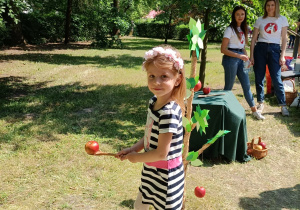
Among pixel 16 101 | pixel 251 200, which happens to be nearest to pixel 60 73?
pixel 16 101

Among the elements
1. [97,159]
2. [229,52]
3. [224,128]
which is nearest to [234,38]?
[229,52]

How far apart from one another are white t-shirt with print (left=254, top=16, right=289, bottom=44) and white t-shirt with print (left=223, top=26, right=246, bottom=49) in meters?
0.54

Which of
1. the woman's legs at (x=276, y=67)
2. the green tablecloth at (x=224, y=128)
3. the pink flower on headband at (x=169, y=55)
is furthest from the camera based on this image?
the woman's legs at (x=276, y=67)

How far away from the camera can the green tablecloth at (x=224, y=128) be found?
372 cm

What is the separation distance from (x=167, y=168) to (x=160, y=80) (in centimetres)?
57

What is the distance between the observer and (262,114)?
5887 millimetres

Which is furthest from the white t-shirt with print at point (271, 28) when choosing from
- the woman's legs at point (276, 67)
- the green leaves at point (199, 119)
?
the green leaves at point (199, 119)

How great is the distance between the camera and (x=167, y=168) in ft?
6.23

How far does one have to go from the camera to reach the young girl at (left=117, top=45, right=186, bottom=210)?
69.9 inches

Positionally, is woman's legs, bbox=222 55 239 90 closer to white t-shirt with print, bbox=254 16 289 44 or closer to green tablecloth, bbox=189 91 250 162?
white t-shirt with print, bbox=254 16 289 44

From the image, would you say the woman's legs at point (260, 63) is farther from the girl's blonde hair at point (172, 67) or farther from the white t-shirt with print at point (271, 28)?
the girl's blonde hair at point (172, 67)

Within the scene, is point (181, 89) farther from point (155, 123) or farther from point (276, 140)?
point (276, 140)

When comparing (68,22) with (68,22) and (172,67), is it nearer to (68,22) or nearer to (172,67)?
(68,22)

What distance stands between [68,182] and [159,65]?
88.2 inches
